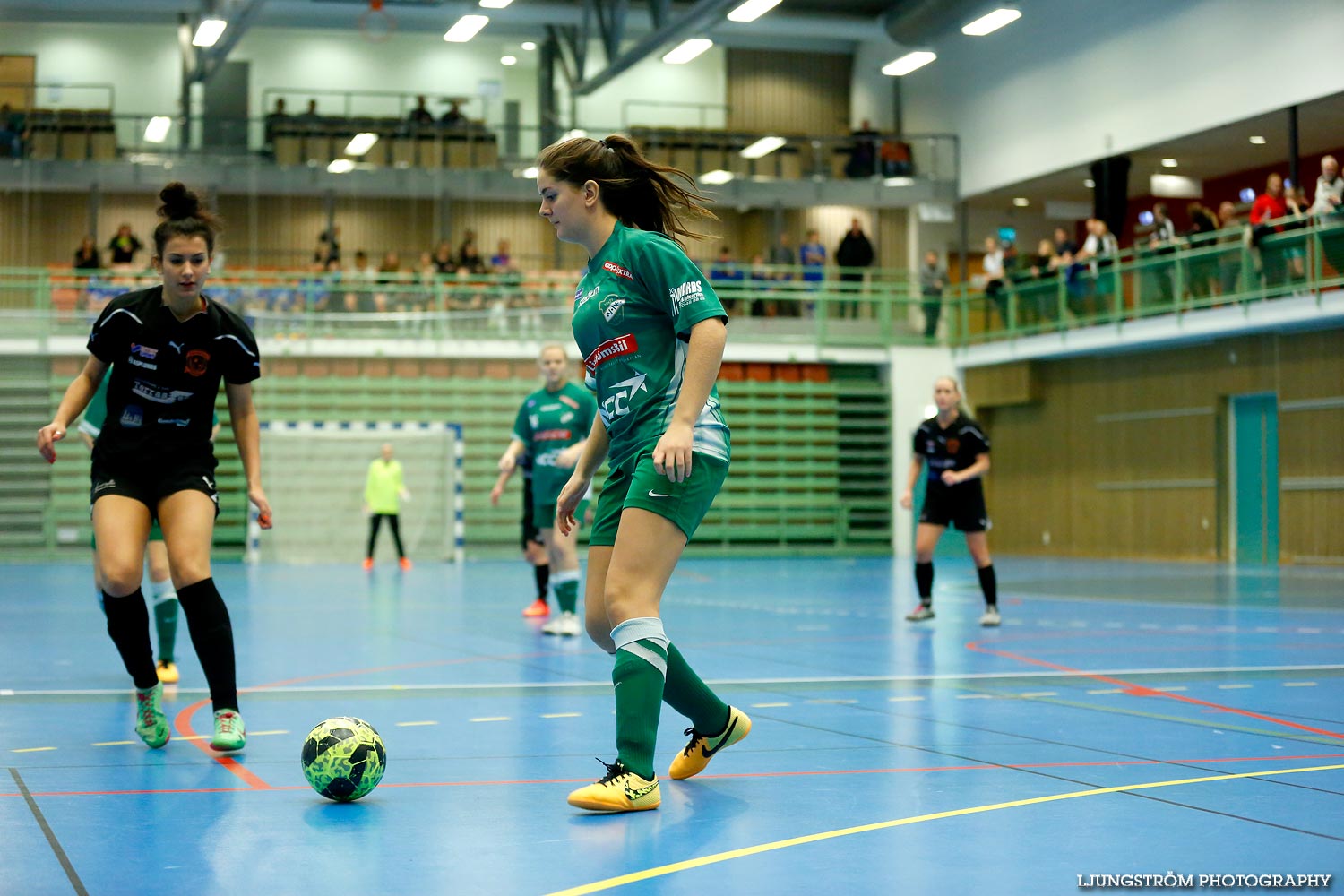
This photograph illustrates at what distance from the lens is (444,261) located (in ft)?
97.7

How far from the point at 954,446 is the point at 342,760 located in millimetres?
8568

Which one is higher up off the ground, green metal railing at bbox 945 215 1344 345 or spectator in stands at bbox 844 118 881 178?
spectator in stands at bbox 844 118 881 178

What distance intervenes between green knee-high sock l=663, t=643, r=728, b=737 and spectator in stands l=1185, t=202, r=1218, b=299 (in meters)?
19.9

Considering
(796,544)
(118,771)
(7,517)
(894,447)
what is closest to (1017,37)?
(894,447)

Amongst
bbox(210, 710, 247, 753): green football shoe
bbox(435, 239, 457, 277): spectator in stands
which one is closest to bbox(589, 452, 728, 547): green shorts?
bbox(210, 710, 247, 753): green football shoe

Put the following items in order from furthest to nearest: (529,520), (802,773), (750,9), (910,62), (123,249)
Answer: (910,62)
(123,249)
(750,9)
(529,520)
(802,773)

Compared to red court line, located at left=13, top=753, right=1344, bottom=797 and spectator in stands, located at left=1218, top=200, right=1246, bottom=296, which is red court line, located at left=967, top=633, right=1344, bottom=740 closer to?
red court line, located at left=13, top=753, right=1344, bottom=797

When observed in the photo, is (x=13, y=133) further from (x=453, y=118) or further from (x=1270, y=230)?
(x=1270, y=230)

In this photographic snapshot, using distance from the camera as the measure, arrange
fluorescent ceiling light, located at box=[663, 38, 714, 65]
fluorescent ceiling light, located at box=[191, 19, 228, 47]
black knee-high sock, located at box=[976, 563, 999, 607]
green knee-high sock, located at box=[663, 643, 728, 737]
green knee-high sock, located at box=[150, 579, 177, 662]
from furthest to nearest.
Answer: fluorescent ceiling light, located at box=[663, 38, 714, 65] → fluorescent ceiling light, located at box=[191, 19, 228, 47] → black knee-high sock, located at box=[976, 563, 999, 607] → green knee-high sock, located at box=[150, 579, 177, 662] → green knee-high sock, located at box=[663, 643, 728, 737]

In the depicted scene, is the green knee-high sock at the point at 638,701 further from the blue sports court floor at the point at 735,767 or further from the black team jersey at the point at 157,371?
the black team jersey at the point at 157,371

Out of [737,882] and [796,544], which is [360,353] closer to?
[796,544]

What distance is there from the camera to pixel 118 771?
514 centimetres

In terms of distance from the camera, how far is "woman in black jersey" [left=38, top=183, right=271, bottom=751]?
219 inches

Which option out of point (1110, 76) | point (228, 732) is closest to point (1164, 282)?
point (1110, 76)
